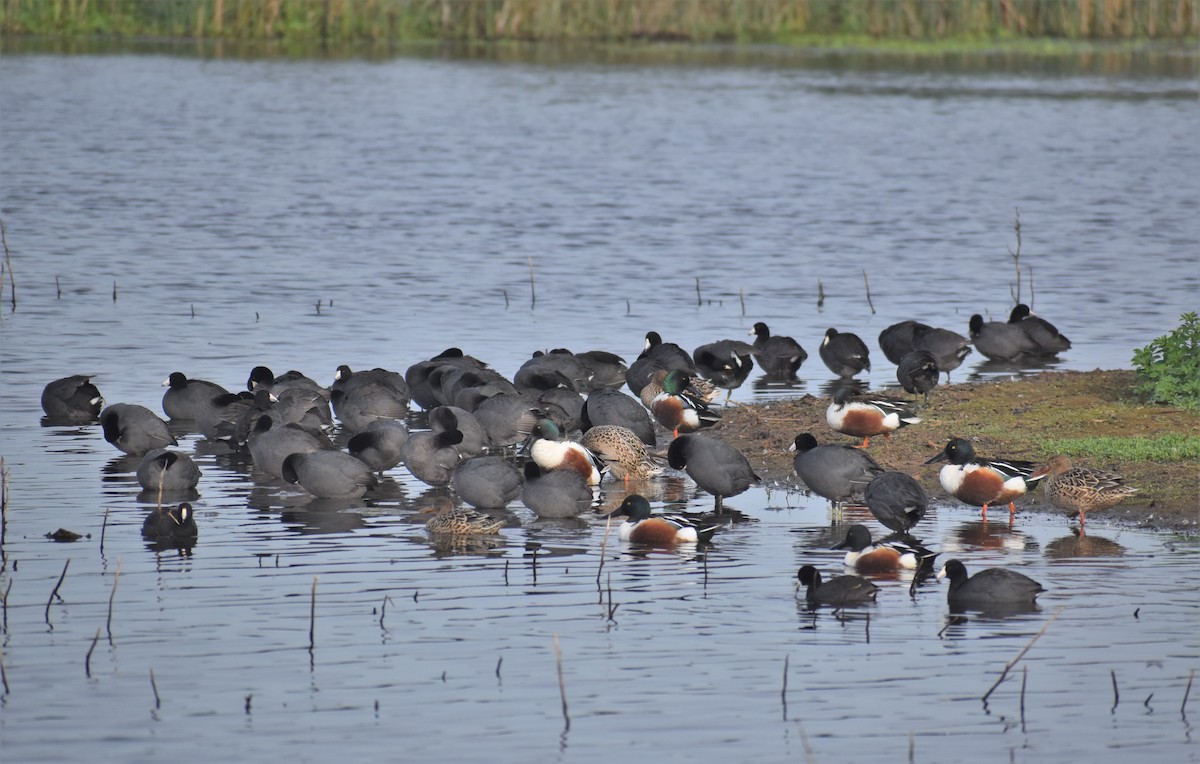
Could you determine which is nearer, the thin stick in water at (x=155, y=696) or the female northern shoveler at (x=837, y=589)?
the thin stick in water at (x=155, y=696)

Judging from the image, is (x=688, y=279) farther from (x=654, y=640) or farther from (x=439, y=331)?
(x=654, y=640)

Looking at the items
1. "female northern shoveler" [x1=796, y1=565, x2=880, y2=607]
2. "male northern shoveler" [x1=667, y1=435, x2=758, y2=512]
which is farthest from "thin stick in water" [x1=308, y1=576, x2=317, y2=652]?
"male northern shoveler" [x1=667, y1=435, x2=758, y2=512]

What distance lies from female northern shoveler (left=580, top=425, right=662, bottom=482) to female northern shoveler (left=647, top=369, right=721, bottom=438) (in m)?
1.49

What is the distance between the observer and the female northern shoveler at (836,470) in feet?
46.6

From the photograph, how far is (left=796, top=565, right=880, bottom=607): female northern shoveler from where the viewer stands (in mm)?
11516

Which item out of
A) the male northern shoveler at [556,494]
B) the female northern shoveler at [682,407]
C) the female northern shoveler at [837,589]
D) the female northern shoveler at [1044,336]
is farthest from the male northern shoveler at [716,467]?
the female northern shoveler at [1044,336]


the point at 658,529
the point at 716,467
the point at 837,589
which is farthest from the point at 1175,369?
the point at 837,589

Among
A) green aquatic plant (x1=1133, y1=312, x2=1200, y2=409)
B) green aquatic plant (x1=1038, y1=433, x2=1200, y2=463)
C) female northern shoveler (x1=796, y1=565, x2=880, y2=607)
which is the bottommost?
female northern shoveler (x1=796, y1=565, x2=880, y2=607)

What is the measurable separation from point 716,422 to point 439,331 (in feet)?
22.7

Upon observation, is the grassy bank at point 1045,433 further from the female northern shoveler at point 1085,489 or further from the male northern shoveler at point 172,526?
the male northern shoveler at point 172,526

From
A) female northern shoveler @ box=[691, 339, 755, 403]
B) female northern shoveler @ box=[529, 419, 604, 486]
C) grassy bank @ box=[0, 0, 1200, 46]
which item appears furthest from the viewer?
grassy bank @ box=[0, 0, 1200, 46]

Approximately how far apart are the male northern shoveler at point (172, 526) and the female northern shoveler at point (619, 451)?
3.95m

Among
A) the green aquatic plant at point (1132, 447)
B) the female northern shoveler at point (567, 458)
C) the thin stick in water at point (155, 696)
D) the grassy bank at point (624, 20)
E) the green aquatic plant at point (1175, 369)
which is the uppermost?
the grassy bank at point (624, 20)

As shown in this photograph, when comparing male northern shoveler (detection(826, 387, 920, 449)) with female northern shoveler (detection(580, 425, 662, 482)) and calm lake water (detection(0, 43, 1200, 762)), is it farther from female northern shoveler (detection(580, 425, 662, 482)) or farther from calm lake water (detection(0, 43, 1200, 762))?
female northern shoveler (detection(580, 425, 662, 482))
